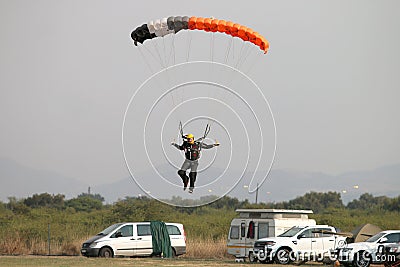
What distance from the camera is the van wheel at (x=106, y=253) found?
113ft

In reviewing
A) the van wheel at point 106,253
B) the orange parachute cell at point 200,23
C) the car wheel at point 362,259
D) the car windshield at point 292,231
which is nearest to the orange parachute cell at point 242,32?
the orange parachute cell at point 200,23

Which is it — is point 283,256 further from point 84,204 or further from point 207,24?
point 84,204

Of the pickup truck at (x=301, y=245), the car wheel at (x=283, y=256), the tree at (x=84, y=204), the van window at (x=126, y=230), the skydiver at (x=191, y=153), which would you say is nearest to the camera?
the skydiver at (x=191, y=153)

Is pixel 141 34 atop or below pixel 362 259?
atop

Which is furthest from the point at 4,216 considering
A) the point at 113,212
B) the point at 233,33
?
the point at 233,33

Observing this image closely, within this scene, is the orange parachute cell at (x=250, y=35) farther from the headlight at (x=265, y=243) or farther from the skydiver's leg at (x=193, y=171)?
the headlight at (x=265, y=243)

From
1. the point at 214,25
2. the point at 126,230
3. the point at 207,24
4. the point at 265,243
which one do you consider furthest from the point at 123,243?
the point at 214,25

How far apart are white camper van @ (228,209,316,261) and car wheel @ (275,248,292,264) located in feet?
6.81

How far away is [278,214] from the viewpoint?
113ft

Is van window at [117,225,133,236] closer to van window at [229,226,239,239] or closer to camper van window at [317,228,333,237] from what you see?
van window at [229,226,239,239]

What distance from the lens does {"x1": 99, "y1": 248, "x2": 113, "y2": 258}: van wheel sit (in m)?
34.6

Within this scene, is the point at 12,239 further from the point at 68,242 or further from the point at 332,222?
the point at 332,222

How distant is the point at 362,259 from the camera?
2908 centimetres

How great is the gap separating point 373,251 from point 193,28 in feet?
33.2
